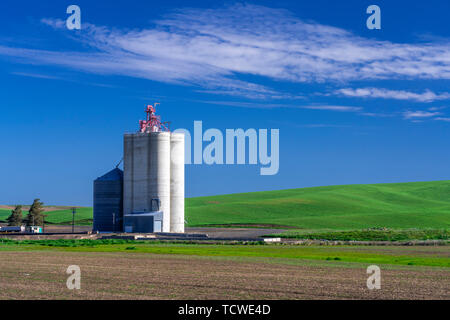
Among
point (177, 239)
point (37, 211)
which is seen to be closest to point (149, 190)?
point (177, 239)

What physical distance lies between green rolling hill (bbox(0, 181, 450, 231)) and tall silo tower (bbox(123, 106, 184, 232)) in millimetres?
32637

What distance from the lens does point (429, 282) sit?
28250 mm

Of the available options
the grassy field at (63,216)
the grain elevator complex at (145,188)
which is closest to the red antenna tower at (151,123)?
the grain elevator complex at (145,188)

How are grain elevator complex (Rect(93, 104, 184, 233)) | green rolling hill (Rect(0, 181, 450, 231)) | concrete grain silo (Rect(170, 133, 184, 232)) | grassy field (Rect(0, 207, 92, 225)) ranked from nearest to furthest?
grain elevator complex (Rect(93, 104, 184, 233)) → concrete grain silo (Rect(170, 133, 184, 232)) → green rolling hill (Rect(0, 181, 450, 231)) → grassy field (Rect(0, 207, 92, 225))

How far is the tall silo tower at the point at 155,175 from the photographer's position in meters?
88.5

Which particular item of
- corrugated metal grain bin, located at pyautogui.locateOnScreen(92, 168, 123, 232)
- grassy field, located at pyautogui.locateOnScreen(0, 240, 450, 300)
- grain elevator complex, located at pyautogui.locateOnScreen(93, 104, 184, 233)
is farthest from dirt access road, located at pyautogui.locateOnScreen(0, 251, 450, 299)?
corrugated metal grain bin, located at pyautogui.locateOnScreen(92, 168, 123, 232)

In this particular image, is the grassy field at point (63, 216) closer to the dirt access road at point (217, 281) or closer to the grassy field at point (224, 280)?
the grassy field at point (224, 280)

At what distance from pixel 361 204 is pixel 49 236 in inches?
4021

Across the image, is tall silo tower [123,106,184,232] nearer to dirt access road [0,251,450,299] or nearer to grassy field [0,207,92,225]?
dirt access road [0,251,450,299]

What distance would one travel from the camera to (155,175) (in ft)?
291

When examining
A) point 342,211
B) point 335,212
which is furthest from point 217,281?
point 342,211

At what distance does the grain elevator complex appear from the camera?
3467 inches
